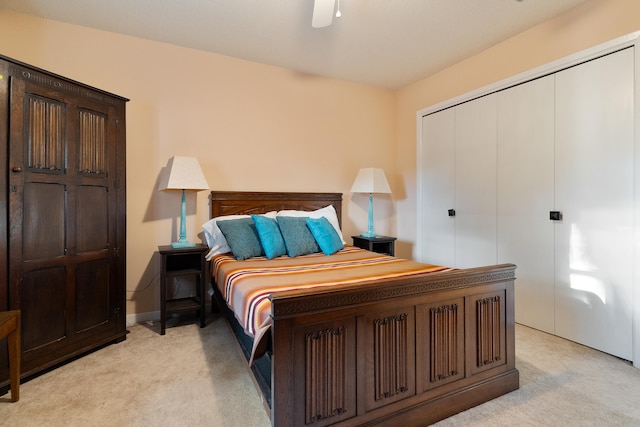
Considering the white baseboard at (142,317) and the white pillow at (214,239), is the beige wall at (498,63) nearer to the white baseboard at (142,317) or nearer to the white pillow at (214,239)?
the white pillow at (214,239)

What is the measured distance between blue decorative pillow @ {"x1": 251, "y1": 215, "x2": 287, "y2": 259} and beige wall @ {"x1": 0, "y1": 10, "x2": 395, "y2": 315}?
79 cm

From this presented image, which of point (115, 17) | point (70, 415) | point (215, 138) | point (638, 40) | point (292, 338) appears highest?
point (115, 17)

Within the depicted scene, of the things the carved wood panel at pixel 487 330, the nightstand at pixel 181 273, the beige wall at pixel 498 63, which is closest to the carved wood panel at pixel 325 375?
the carved wood panel at pixel 487 330

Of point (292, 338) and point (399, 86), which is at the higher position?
point (399, 86)

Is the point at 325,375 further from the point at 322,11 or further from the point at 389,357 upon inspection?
the point at 322,11

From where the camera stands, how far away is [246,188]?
3.43 m

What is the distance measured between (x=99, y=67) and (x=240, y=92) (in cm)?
129

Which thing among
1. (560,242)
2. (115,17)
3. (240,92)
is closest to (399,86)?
(240,92)

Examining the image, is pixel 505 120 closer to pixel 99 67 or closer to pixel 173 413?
pixel 173 413

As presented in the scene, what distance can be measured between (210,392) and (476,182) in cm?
309

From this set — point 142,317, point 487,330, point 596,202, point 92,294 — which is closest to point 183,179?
point 92,294

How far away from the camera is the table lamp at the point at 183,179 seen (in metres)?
2.74

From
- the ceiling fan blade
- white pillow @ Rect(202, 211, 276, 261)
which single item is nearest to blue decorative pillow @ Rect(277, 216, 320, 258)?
white pillow @ Rect(202, 211, 276, 261)

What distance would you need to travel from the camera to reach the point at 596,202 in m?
2.36
